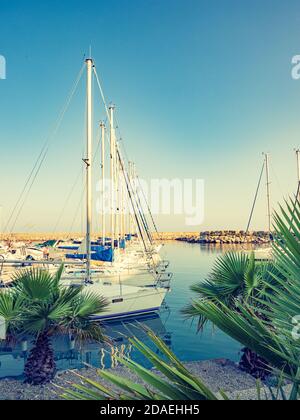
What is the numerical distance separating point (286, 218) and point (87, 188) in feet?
39.3

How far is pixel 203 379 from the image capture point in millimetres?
7598

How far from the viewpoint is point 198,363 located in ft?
28.9

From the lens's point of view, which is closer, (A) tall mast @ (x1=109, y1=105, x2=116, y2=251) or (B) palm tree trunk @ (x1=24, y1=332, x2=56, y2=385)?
(B) palm tree trunk @ (x1=24, y1=332, x2=56, y2=385)

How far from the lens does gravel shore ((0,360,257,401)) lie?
6523 millimetres

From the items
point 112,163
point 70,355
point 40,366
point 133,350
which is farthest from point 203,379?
point 112,163

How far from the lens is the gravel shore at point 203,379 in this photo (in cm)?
652

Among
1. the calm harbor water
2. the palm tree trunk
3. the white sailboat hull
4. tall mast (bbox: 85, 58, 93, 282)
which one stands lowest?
the calm harbor water

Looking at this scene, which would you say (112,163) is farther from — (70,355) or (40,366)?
(40,366)

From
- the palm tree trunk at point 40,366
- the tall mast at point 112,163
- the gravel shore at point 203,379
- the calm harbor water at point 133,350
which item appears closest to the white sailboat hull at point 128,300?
the calm harbor water at point 133,350

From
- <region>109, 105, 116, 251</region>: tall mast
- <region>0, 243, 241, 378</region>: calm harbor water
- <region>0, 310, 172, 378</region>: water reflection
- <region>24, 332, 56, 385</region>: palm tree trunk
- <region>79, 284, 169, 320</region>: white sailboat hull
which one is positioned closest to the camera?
<region>24, 332, 56, 385</region>: palm tree trunk

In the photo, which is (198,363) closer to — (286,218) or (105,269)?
(286,218)

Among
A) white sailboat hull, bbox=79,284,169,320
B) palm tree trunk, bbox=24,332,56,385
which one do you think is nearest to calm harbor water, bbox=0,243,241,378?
white sailboat hull, bbox=79,284,169,320

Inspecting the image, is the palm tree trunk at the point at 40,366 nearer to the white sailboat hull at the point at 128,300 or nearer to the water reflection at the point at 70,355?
the water reflection at the point at 70,355

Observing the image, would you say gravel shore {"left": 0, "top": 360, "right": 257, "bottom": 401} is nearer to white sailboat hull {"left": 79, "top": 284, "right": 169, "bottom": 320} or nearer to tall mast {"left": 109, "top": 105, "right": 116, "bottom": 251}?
white sailboat hull {"left": 79, "top": 284, "right": 169, "bottom": 320}
